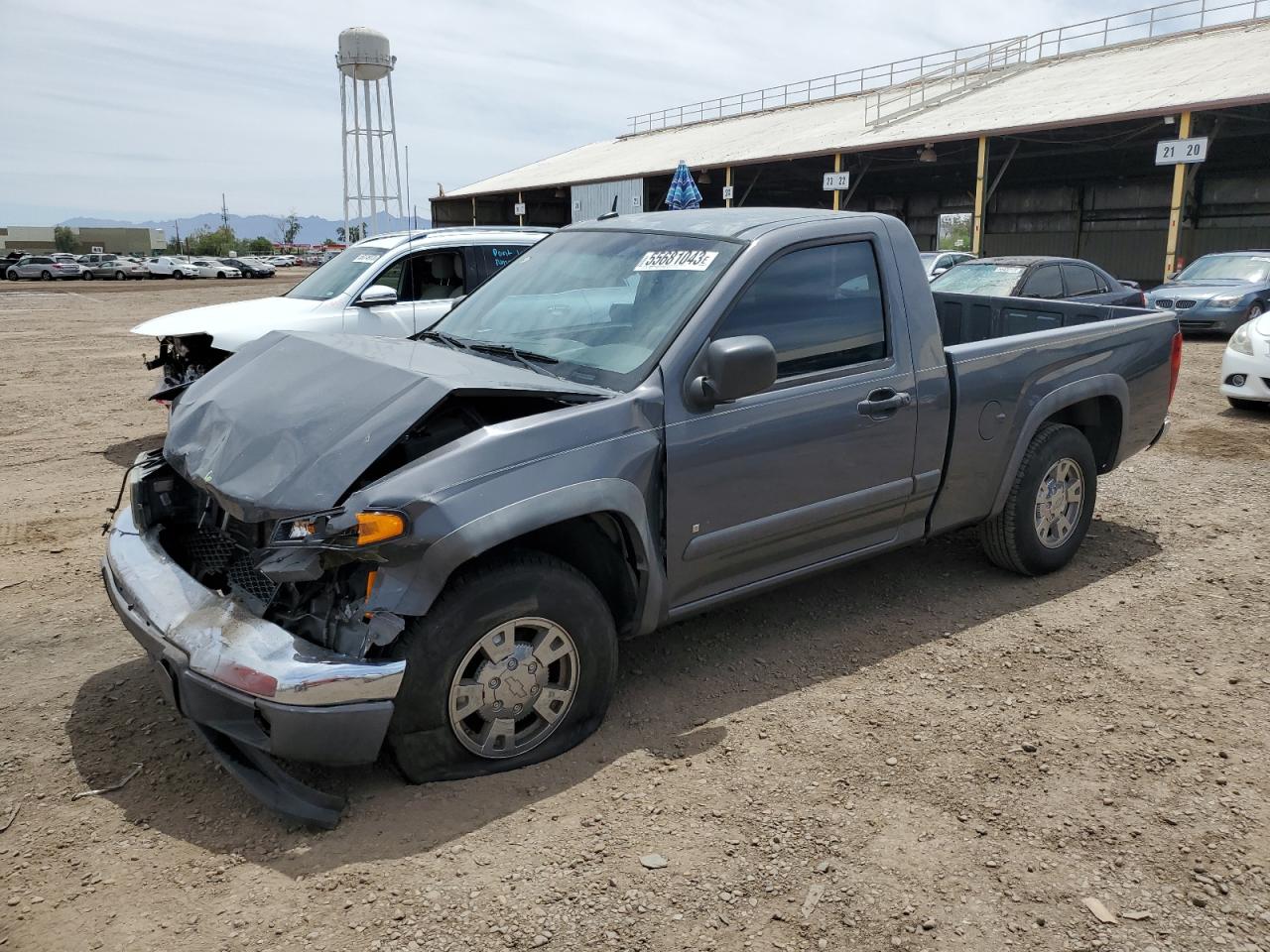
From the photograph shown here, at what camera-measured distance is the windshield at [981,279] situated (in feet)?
39.8

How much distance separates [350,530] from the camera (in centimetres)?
278

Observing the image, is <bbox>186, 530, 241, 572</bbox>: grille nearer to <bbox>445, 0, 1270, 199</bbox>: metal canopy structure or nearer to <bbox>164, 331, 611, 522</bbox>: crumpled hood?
<bbox>164, 331, 611, 522</bbox>: crumpled hood

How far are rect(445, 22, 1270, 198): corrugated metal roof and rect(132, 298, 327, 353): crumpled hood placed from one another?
19.2 metres

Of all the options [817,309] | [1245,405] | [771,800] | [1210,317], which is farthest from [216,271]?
[771,800]

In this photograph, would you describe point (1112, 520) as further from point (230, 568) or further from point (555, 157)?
point (555, 157)

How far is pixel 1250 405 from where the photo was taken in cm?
966

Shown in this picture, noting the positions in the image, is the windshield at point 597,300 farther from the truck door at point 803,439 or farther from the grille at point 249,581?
the grille at point 249,581

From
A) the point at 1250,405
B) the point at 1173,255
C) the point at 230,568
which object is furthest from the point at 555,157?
the point at 230,568

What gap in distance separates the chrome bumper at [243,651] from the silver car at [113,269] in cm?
5619

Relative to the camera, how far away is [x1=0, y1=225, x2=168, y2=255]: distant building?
93.8 metres

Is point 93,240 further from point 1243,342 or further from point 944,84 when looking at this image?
point 1243,342

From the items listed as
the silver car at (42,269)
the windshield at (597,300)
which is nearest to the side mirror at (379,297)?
the windshield at (597,300)

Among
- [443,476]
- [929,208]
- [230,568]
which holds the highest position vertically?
[929,208]

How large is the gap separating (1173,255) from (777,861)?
71.1ft
